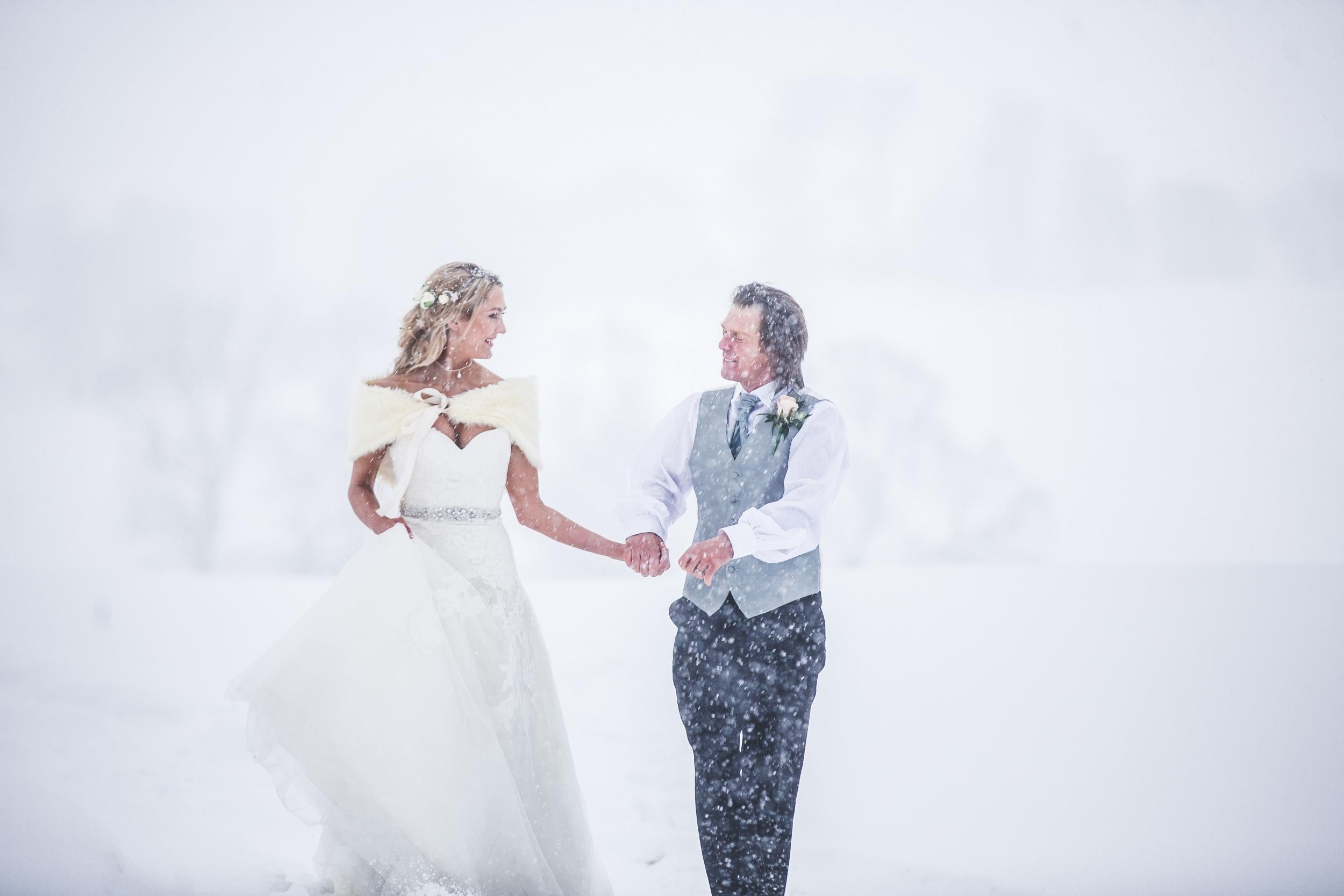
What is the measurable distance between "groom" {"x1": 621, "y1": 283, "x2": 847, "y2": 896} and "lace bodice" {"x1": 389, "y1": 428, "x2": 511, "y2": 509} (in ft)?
1.34

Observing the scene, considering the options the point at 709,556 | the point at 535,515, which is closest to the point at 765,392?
the point at 709,556

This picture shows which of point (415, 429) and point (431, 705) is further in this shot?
point (415, 429)

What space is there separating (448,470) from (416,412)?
0.54ft

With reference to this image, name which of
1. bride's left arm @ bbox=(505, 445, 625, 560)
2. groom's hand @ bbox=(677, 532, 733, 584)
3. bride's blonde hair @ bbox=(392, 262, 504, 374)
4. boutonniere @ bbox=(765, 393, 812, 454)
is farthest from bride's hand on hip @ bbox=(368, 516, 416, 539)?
boutonniere @ bbox=(765, 393, 812, 454)

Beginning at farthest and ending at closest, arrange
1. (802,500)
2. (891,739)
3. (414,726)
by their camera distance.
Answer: (891,739) → (802,500) → (414,726)

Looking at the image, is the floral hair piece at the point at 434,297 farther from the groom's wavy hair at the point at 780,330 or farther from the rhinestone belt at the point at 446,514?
the groom's wavy hair at the point at 780,330

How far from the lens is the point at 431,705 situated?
2.12 metres

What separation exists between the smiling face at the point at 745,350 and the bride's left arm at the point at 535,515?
54cm

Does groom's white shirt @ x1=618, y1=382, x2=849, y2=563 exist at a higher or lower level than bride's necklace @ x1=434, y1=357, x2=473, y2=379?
lower

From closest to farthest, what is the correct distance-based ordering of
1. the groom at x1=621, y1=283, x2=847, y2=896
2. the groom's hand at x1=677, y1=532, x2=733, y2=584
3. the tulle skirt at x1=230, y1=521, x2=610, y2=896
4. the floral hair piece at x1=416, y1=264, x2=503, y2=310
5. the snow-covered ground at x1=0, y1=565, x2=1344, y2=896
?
1. the tulle skirt at x1=230, y1=521, x2=610, y2=896
2. the groom's hand at x1=677, y1=532, x2=733, y2=584
3. the groom at x1=621, y1=283, x2=847, y2=896
4. the floral hair piece at x1=416, y1=264, x2=503, y2=310
5. the snow-covered ground at x1=0, y1=565, x2=1344, y2=896

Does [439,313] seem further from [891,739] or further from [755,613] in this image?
[891,739]

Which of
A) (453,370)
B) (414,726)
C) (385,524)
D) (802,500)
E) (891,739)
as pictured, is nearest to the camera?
(414,726)

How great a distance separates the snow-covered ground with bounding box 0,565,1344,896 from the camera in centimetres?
307

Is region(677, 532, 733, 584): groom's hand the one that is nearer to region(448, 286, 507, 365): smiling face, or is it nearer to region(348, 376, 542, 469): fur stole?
region(348, 376, 542, 469): fur stole
